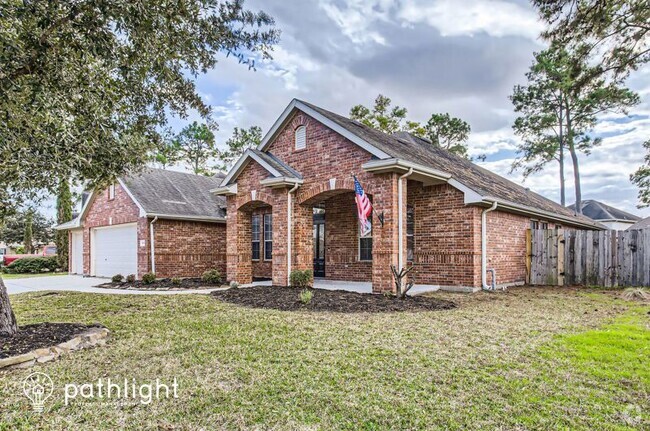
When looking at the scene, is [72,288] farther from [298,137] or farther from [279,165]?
[298,137]

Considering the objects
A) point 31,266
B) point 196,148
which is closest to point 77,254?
point 31,266

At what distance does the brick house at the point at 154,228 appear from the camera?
15.6 meters

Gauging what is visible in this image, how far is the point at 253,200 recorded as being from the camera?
12812 millimetres

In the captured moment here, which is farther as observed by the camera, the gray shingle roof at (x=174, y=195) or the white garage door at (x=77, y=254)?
the white garage door at (x=77, y=254)

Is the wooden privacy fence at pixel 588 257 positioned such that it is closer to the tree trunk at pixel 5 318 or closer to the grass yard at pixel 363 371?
the grass yard at pixel 363 371

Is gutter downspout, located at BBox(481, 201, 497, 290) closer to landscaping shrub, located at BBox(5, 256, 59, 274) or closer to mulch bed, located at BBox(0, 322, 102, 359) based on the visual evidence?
mulch bed, located at BBox(0, 322, 102, 359)

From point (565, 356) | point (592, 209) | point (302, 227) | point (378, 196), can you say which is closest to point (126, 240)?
point (302, 227)

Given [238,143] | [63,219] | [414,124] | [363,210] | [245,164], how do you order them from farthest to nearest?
[238,143] < [414,124] < [63,219] < [245,164] < [363,210]

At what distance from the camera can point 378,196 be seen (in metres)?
10.3

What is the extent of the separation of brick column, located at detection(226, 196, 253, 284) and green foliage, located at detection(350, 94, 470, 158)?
18.6 metres

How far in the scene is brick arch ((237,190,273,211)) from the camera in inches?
492

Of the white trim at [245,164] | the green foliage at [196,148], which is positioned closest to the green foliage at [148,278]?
A: the white trim at [245,164]

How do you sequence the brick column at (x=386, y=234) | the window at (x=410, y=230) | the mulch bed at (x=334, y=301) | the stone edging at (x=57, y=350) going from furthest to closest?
the window at (x=410, y=230) → the brick column at (x=386, y=234) → the mulch bed at (x=334, y=301) → the stone edging at (x=57, y=350)

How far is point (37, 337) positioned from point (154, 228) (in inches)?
407
